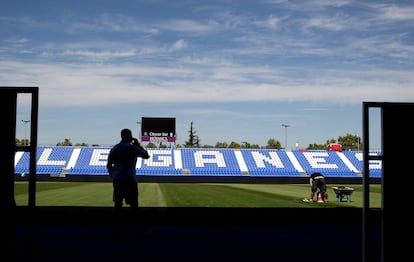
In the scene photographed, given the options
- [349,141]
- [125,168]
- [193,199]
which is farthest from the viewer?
[349,141]

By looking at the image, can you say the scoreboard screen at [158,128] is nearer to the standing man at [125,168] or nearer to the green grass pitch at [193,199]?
the green grass pitch at [193,199]

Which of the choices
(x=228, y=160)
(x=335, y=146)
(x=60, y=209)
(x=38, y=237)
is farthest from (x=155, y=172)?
(x=38, y=237)

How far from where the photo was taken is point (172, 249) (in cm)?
795

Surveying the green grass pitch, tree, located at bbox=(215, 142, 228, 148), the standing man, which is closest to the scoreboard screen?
the green grass pitch

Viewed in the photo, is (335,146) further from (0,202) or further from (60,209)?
(0,202)

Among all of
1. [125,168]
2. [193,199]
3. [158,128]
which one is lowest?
[193,199]

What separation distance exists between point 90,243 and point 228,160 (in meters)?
47.3

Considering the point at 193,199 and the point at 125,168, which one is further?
the point at 193,199

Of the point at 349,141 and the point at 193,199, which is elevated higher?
the point at 349,141

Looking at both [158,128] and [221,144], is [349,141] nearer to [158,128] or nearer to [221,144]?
[221,144]

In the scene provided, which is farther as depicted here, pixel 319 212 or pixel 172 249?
pixel 319 212

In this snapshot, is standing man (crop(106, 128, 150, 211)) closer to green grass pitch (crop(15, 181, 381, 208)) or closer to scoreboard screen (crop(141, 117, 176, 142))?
green grass pitch (crop(15, 181, 381, 208))

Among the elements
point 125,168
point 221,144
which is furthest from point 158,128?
point 221,144

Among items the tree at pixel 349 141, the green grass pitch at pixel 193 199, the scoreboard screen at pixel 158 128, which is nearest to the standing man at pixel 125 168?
the green grass pitch at pixel 193 199
